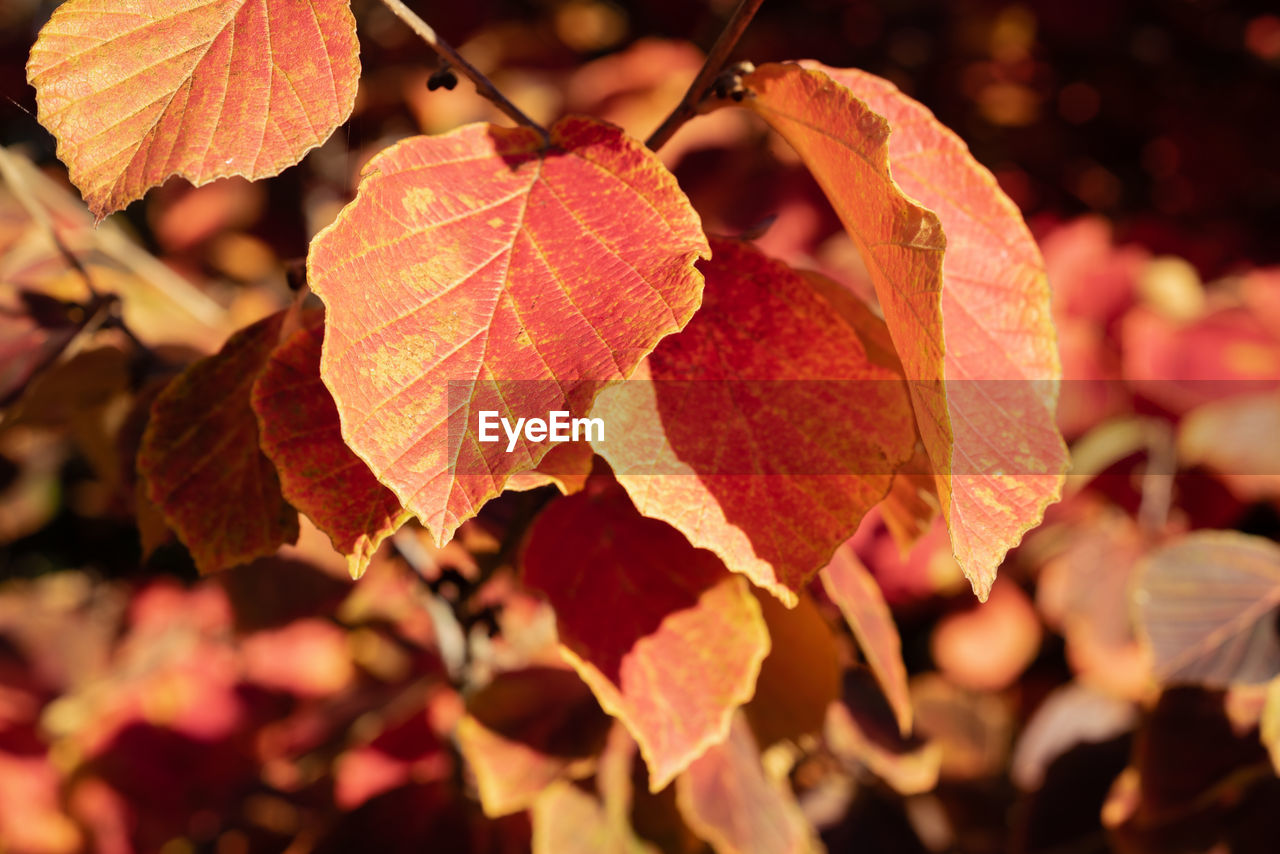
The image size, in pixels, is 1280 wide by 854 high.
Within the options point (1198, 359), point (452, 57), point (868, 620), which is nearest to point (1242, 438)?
point (1198, 359)

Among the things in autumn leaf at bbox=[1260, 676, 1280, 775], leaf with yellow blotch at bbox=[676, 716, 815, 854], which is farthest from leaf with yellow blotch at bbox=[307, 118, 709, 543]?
autumn leaf at bbox=[1260, 676, 1280, 775]

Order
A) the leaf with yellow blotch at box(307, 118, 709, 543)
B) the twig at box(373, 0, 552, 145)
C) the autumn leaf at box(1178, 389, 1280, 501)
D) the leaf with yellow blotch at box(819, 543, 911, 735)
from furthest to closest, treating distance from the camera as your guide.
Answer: the autumn leaf at box(1178, 389, 1280, 501), the leaf with yellow blotch at box(819, 543, 911, 735), the twig at box(373, 0, 552, 145), the leaf with yellow blotch at box(307, 118, 709, 543)

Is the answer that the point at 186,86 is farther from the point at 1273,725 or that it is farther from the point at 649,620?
the point at 1273,725

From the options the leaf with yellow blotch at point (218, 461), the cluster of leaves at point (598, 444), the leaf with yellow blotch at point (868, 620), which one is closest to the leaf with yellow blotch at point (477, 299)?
the cluster of leaves at point (598, 444)

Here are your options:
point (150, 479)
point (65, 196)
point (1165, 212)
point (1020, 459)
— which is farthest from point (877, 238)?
point (1165, 212)

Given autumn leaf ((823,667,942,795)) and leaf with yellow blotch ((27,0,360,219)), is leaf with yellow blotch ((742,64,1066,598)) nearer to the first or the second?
leaf with yellow blotch ((27,0,360,219))

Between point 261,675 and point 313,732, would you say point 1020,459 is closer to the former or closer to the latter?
point 313,732
